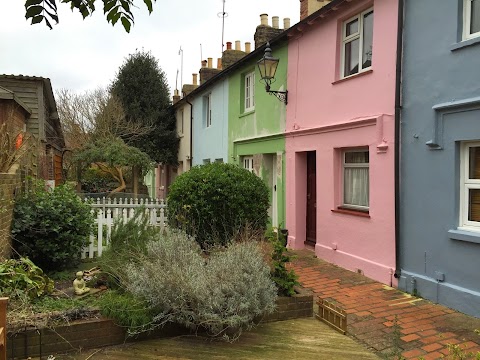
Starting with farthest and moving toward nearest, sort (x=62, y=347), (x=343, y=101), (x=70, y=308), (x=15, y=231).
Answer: (x=343, y=101) < (x=15, y=231) < (x=70, y=308) < (x=62, y=347)

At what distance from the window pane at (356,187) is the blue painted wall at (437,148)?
48.8 inches

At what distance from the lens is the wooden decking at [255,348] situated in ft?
13.3

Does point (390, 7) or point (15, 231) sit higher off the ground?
point (390, 7)

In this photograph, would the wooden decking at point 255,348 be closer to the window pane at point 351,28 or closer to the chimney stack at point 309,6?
the window pane at point 351,28

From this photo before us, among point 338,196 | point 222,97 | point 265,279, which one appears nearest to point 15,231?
point 265,279

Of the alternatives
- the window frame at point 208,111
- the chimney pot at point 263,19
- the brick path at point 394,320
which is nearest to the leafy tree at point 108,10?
the brick path at point 394,320

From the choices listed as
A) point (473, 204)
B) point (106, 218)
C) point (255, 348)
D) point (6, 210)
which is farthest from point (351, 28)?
point (6, 210)

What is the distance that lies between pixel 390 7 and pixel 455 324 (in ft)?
16.1

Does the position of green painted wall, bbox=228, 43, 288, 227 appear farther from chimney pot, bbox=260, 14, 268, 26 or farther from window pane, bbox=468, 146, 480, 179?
window pane, bbox=468, 146, 480, 179

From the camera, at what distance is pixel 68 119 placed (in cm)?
2277

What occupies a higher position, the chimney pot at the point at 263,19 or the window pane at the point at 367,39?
the chimney pot at the point at 263,19

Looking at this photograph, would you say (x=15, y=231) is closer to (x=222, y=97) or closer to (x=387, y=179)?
(x=387, y=179)

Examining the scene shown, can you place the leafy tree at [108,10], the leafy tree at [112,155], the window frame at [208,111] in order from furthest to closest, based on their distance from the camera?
the window frame at [208,111]
the leafy tree at [112,155]
the leafy tree at [108,10]

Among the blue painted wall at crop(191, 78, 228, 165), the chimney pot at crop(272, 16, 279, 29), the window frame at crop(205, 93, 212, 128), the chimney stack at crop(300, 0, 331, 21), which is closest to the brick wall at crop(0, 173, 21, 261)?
the chimney stack at crop(300, 0, 331, 21)
